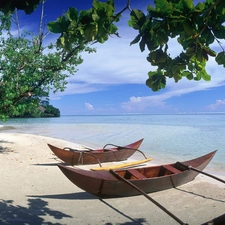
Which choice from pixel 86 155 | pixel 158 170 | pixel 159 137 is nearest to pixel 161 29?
pixel 158 170

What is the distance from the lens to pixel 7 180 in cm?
642

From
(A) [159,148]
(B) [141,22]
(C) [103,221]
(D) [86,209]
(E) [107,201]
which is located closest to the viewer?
(B) [141,22]

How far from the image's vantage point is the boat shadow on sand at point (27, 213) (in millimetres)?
4102

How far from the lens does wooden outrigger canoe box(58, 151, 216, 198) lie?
4.92 m

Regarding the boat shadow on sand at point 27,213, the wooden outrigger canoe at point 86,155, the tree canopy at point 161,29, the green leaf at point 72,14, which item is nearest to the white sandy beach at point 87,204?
the boat shadow on sand at point 27,213

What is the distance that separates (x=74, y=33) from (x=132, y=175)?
427cm

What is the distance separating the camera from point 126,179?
17.1 ft

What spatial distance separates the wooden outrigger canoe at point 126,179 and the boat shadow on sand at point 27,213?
26.7 inches

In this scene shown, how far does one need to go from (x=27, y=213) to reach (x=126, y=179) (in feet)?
6.06

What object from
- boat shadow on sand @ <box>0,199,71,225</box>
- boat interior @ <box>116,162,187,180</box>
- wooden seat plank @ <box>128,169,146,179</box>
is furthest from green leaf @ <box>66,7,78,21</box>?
boat interior @ <box>116,162,187,180</box>

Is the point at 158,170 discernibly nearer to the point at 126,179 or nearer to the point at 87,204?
the point at 126,179

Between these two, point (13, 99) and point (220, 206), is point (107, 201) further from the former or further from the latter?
point (13, 99)

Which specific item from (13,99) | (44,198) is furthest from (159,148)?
(44,198)

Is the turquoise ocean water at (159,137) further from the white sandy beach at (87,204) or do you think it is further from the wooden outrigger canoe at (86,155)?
the white sandy beach at (87,204)
